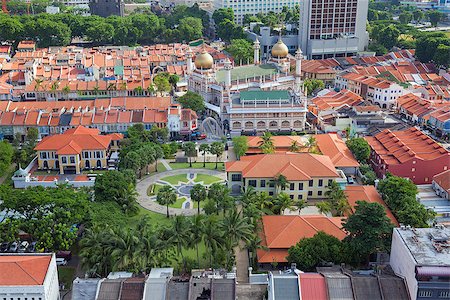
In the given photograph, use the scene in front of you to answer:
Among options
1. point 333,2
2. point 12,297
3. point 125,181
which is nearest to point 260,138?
point 125,181

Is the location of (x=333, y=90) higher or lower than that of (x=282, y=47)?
lower

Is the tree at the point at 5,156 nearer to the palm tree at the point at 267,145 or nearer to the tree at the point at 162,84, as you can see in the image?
the palm tree at the point at 267,145

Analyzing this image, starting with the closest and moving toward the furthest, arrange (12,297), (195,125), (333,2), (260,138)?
(12,297) → (260,138) → (195,125) → (333,2)

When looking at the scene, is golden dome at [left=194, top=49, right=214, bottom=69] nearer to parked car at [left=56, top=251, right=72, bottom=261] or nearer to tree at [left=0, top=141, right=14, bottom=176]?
tree at [left=0, top=141, right=14, bottom=176]

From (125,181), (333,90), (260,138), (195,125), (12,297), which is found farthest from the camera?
(333,90)

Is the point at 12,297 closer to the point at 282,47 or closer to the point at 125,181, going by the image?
the point at 125,181

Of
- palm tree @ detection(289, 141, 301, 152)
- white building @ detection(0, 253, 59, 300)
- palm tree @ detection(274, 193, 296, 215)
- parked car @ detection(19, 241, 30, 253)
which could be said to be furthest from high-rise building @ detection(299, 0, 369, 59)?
white building @ detection(0, 253, 59, 300)
